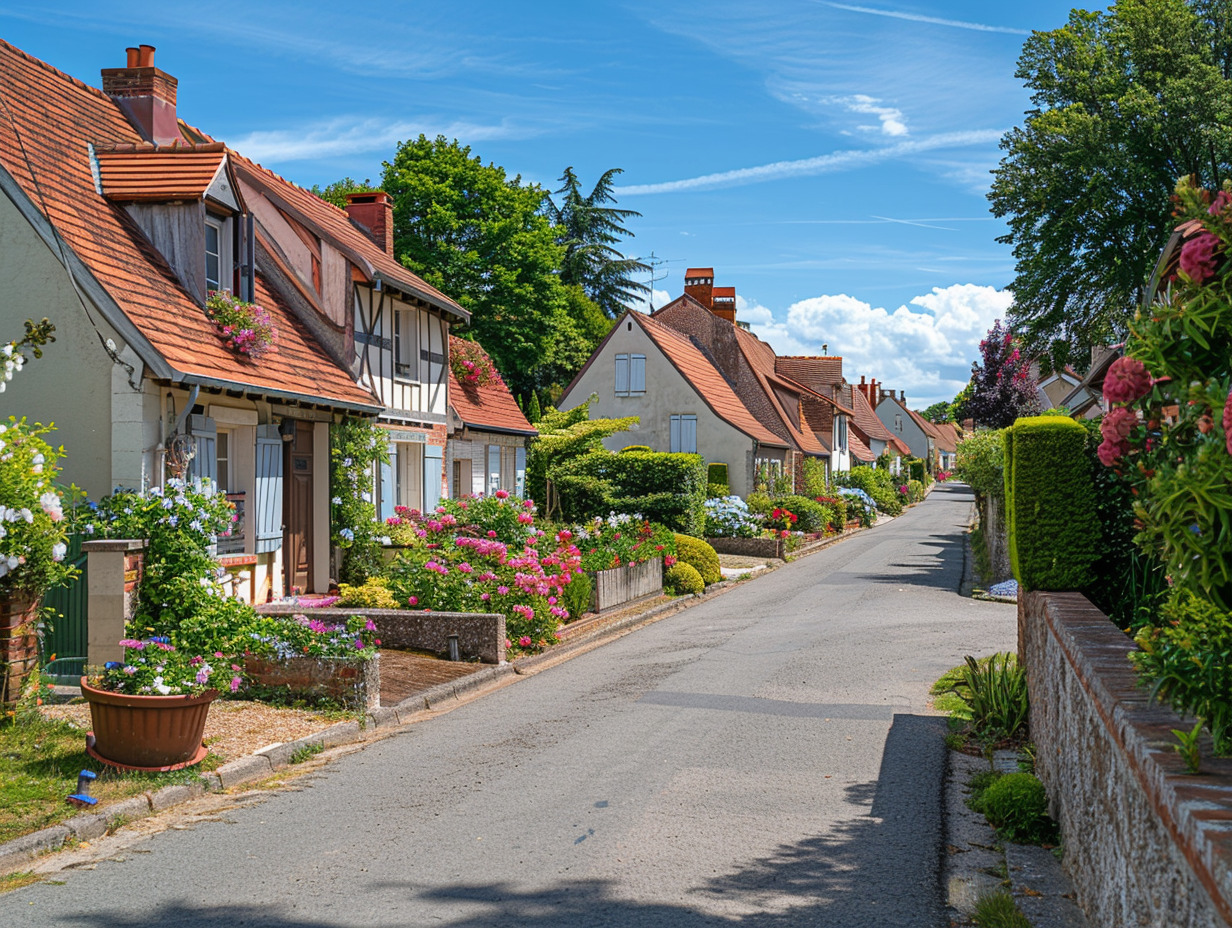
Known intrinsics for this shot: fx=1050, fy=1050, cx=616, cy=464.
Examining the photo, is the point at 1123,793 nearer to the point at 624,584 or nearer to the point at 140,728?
the point at 140,728

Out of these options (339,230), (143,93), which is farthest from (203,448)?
(339,230)

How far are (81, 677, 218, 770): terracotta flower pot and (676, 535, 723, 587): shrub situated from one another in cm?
1564

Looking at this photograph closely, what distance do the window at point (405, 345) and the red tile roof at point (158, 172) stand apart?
5.80 m

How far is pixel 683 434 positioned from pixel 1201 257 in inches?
1269

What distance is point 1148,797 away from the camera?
3.40 meters

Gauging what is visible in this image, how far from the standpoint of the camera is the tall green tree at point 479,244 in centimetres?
3609

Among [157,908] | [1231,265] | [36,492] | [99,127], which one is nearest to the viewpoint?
[1231,265]

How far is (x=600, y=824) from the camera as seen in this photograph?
6.62 meters

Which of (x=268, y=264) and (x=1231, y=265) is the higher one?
(x=268, y=264)

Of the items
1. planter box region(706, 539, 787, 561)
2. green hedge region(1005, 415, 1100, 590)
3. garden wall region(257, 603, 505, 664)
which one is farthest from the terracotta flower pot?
planter box region(706, 539, 787, 561)

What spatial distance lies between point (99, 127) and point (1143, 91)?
22.9 meters

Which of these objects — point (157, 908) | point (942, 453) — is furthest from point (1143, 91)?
point (942, 453)

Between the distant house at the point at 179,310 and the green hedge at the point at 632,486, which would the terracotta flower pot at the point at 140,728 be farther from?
the green hedge at the point at 632,486

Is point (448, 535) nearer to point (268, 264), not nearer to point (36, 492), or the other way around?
point (268, 264)
